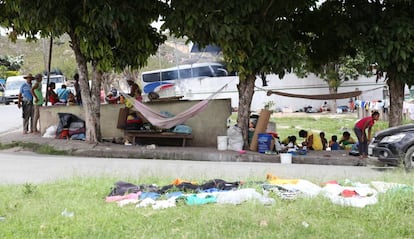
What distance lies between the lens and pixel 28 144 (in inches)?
526

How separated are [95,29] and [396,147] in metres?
7.18

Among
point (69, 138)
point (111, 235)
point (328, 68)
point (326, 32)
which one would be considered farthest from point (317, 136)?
point (328, 68)

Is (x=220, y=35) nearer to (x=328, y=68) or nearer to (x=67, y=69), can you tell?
(x=328, y=68)

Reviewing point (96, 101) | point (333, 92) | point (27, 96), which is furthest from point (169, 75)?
point (96, 101)

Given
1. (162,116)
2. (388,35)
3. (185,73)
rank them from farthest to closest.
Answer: (185,73) < (162,116) < (388,35)

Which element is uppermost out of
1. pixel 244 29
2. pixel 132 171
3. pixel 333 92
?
pixel 244 29

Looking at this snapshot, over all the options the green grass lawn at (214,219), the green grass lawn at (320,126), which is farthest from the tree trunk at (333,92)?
the green grass lawn at (214,219)

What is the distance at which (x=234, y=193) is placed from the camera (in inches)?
215

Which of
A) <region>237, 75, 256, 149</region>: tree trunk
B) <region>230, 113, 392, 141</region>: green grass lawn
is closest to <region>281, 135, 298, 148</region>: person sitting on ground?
<region>237, 75, 256, 149</region>: tree trunk

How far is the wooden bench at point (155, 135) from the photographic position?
13336 mm

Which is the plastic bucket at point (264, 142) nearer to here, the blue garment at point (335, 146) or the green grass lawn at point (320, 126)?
the blue garment at point (335, 146)

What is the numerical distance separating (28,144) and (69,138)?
118 cm

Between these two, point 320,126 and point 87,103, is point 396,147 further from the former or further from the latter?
point 320,126

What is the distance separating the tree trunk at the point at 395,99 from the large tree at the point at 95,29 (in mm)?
5956
